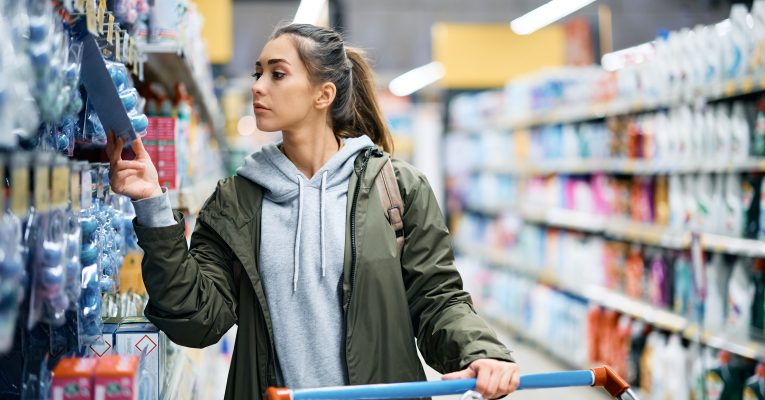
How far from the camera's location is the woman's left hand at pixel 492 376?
5.77ft

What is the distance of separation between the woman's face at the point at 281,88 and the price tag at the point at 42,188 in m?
0.84

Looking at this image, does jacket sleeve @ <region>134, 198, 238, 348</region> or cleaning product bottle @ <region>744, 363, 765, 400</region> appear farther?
cleaning product bottle @ <region>744, 363, 765, 400</region>

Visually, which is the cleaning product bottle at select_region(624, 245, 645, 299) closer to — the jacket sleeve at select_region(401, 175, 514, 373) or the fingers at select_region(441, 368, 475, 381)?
the jacket sleeve at select_region(401, 175, 514, 373)

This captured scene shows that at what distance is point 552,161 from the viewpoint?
754cm

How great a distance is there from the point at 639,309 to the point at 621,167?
38.7 inches

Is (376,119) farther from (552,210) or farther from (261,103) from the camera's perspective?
(552,210)

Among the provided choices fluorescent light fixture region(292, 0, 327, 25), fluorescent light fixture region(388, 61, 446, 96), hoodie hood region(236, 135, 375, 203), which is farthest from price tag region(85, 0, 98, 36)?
fluorescent light fixture region(388, 61, 446, 96)

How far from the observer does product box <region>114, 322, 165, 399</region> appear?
1831 millimetres

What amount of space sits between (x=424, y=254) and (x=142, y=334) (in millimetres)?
659

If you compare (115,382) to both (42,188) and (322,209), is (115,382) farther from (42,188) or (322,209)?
(322,209)

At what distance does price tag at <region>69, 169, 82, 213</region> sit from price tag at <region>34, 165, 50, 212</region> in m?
0.17

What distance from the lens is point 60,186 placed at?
1327mm

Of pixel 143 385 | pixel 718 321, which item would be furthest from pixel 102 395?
pixel 718 321

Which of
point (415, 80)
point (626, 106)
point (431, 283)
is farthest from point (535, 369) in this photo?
point (415, 80)
